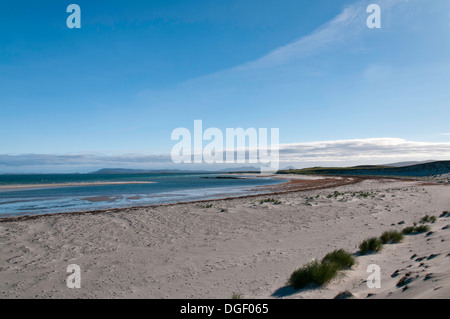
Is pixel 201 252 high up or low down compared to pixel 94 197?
up

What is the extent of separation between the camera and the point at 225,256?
880 centimetres

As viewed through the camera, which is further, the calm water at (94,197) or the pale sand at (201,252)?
the calm water at (94,197)

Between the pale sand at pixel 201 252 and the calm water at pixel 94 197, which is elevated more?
the pale sand at pixel 201 252

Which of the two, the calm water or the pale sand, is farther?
the calm water

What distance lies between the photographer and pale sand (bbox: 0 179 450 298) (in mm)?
6266

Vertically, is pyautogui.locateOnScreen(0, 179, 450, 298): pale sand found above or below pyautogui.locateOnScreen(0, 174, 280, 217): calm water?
above

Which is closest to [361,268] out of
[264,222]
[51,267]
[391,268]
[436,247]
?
[391,268]

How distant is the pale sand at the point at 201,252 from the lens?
6.27 metres

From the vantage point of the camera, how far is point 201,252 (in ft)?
30.3

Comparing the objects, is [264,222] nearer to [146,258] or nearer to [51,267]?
[146,258]

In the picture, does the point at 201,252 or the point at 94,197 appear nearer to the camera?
the point at 201,252

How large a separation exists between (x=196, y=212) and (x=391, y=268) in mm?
11237
